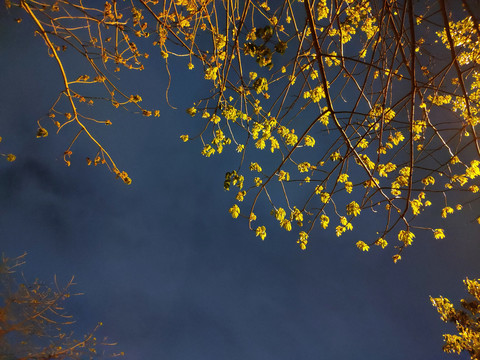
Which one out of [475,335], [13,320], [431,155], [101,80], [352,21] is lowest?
[13,320]

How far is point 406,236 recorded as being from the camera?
3355 mm

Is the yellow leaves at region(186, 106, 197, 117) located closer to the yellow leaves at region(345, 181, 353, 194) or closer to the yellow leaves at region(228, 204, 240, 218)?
the yellow leaves at region(228, 204, 240, 218)

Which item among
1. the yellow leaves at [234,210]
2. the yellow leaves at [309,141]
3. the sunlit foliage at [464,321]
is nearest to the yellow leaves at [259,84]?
the yellow leaves at [309,141]

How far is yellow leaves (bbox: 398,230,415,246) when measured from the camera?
3.31 metres

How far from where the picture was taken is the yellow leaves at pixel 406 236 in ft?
10.9

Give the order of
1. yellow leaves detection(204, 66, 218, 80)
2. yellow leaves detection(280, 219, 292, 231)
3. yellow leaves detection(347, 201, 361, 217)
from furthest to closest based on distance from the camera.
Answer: yellow leaves detection(347, 201, 361, 217)
yellow leaves detection(280, 219, 292, 231)
yellow leaves detection(204, 66, 218, 80)

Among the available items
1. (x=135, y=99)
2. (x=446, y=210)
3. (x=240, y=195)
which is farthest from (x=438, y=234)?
(x=135, y=99)

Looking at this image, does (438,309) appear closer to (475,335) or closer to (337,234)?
(475,335)

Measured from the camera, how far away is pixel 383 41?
313cm

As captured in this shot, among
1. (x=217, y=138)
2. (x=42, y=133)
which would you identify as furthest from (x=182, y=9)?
(x=42, y=133)

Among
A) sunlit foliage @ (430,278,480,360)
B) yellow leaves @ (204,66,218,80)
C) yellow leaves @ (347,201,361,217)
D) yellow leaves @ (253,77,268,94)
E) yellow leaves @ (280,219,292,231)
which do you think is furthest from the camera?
sunlit foliage @ (430,278,480,360)

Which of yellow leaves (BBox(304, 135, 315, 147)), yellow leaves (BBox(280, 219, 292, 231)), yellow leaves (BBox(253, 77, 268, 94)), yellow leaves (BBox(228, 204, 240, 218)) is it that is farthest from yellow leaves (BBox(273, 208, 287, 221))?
yellow leaves (BBox(253, 77, 268, 94))

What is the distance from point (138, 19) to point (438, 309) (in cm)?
944

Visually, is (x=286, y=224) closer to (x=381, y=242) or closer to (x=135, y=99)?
(x=381, y=242)
